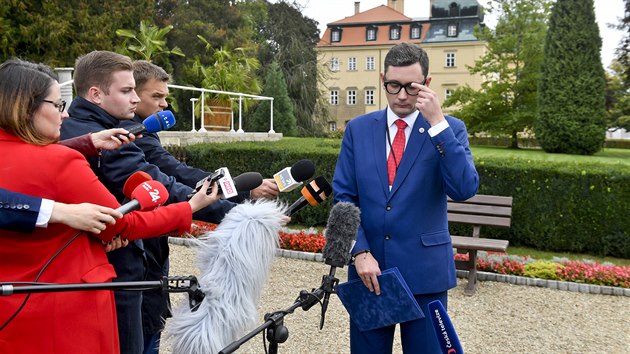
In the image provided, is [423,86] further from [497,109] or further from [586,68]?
[497,109]

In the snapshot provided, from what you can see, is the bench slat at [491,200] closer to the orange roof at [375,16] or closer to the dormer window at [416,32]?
the dormer window at [416,32]

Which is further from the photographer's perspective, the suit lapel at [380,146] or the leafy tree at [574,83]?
the leafy tree at [574,83]

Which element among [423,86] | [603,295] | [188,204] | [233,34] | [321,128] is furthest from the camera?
[321,128]

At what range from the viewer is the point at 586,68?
2867 cm

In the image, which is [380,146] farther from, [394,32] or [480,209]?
[394,32]

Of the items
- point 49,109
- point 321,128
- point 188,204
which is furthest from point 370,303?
point 321,128

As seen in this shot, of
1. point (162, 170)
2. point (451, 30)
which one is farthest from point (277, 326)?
point (451, 30)

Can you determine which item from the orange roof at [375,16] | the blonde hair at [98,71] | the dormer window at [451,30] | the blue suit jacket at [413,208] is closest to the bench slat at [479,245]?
the blue suit jacket at [413,208]

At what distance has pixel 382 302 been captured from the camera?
9.87 feet

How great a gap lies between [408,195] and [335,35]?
2530 inches

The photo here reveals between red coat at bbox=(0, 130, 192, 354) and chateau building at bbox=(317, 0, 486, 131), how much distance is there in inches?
2194

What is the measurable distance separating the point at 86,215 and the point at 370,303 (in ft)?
4.81

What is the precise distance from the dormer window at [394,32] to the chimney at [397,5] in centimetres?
335

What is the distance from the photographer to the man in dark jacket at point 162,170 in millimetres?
3438
